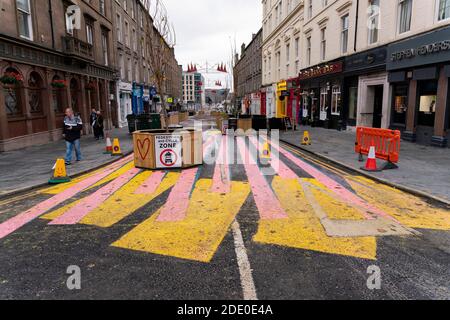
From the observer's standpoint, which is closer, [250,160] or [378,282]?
[378,282]

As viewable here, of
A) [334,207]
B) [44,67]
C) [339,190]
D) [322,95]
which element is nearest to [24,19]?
[44,67]

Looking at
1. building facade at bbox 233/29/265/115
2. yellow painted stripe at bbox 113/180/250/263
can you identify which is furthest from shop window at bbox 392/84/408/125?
building facade at bbox 233/29/265/115

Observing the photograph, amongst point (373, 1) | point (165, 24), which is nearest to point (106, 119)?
point (165, 24)

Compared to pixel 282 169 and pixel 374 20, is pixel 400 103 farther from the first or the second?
pixel 282 169

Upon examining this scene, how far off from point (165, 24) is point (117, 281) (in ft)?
36.9

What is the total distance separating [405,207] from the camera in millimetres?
6129

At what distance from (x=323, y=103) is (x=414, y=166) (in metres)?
16.6

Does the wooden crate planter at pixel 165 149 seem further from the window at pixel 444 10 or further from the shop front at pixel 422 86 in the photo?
the window at pixel 444 10

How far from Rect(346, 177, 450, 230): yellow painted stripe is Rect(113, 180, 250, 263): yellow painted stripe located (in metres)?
2.75

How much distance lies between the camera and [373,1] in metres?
18.1

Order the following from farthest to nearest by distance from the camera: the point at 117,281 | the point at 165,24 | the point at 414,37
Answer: the point at 414,37 → the point at 165,24 → the point at 117,281

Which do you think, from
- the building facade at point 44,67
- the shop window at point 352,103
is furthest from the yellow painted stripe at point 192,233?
the shop window at point 352,103

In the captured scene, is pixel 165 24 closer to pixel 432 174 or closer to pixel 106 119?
pixel 432 174

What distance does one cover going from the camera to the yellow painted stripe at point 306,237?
13.9 ft
